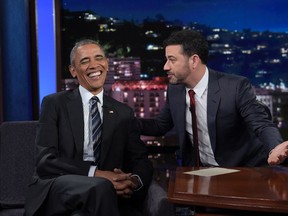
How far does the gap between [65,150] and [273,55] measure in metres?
→ 1.79

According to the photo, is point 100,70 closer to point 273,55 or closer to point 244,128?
point 244,128

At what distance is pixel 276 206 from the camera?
57.1 inches

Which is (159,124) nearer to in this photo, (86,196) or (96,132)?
(96,132)

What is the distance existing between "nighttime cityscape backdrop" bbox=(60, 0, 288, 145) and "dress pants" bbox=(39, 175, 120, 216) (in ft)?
4.75

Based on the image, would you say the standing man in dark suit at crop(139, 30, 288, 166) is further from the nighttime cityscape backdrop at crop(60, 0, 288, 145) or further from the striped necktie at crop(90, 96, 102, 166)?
the nighttime cityscape backdrop at crop(60, 0, 288, 145)

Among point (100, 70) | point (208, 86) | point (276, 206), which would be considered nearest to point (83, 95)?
point (100, 70)

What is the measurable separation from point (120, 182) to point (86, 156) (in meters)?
0.32

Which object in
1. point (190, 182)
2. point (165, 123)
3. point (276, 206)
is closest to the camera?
point (276, 206)

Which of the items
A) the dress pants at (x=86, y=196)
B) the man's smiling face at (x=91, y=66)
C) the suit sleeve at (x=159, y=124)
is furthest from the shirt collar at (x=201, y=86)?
the dress pants at (x=86, y=196)

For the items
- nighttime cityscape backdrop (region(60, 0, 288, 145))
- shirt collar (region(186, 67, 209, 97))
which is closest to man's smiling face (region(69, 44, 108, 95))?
shirt collar (region(186, 67, 209, 97))

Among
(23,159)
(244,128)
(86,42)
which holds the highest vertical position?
(86,42)

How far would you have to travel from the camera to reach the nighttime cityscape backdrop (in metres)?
3.33

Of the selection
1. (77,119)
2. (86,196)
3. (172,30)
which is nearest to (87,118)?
(77,119)

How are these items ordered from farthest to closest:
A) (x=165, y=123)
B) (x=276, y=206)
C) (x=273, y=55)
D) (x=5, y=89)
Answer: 1. (x=273, y=55)
2. (x=5, y=89)
3. (x=165, y=123)
4. (x=276, y=206)
